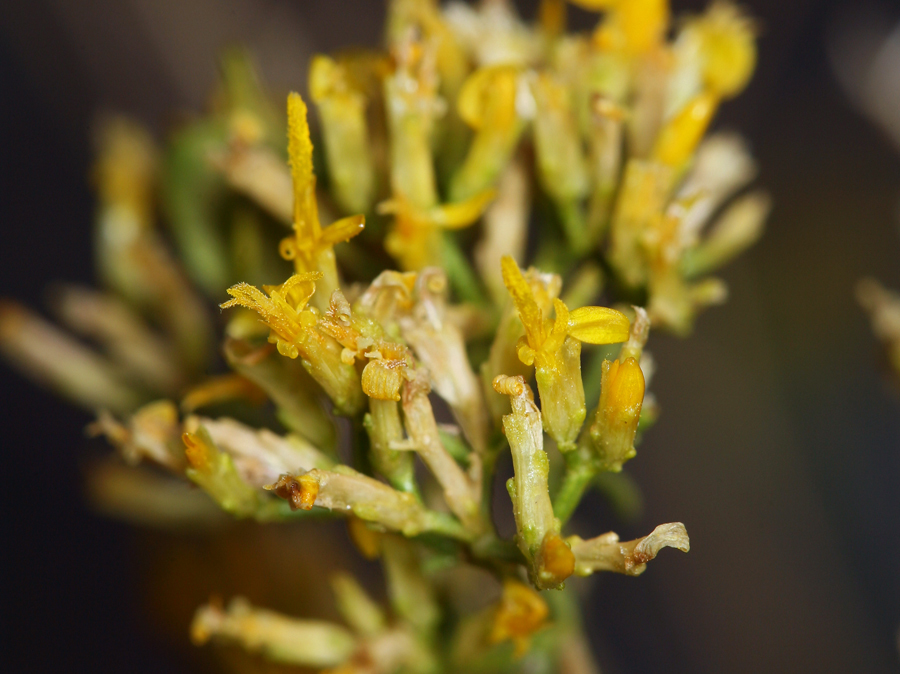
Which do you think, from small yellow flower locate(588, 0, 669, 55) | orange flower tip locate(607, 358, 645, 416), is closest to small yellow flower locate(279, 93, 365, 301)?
orange flower tip locate(607, 358, 645, 416)

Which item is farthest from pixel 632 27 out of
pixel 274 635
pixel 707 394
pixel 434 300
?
pixel 707 394

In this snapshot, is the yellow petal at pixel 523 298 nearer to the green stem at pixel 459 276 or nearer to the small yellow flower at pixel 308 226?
the small yellow flower at pixel 308 226

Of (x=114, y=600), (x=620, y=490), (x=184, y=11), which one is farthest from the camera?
(x=114, y=600)

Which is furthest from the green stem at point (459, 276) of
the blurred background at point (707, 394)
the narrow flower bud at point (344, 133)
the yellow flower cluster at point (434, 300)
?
the blurred background at point (707, 394)

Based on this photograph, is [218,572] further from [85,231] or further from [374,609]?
[85,231]

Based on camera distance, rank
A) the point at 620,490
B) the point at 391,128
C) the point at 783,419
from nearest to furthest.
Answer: the point at 391,128 < the point at 620,490 < the point at 783,419

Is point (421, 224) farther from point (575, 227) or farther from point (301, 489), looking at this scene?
point (301, 489)

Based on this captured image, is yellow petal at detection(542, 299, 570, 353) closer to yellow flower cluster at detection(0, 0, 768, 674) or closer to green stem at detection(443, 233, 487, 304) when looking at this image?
yellow flower cluster at detection(0, 0, 768, 674)

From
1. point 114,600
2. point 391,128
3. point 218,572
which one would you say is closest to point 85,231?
point 114,600
